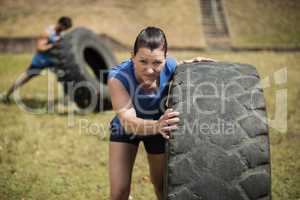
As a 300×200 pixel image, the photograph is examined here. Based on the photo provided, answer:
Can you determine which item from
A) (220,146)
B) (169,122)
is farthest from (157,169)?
(220,146)

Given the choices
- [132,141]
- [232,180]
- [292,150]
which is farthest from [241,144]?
[292,150]

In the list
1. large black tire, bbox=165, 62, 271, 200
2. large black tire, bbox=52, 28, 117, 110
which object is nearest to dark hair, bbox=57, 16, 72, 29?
large black tire, bbox=52, 28, 117, 110

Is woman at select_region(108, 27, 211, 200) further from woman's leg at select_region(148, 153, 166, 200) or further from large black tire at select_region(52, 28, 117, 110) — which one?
large black tire at select_region(52, 28, 117, 110)

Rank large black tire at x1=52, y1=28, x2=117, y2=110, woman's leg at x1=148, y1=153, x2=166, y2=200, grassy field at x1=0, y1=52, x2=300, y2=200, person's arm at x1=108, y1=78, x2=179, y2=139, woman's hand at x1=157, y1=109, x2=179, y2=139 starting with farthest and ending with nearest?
large black tire at x1=52, y1=28, x2=117, y2=110 → grassy field at x1=0, y1=52, x2=300, y2=200 → woman's leg at x1=148, y1=153, x2=166, y2=200 → person's arm at x1=108, y1=78, x2=179, y2=139 → woman's hand at x1=157, y1=109, x2=179, y2=139

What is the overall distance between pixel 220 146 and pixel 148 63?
0.82m

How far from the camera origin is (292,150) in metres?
5.69

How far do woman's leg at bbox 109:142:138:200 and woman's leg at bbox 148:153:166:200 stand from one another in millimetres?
206

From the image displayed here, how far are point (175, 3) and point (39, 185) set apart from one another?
2359 cm

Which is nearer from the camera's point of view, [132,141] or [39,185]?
[132,141]

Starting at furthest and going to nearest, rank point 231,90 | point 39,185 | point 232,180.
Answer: point 39,185 → point 231,90 → point 232,180

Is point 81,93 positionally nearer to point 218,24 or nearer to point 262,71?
point 262,71

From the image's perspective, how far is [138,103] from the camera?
127 inches

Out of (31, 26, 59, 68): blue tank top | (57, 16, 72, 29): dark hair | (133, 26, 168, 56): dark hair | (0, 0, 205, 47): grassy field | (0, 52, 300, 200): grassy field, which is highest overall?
(0, 0, 205, 47): grassy field

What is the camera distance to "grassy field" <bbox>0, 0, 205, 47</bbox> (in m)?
23.5
